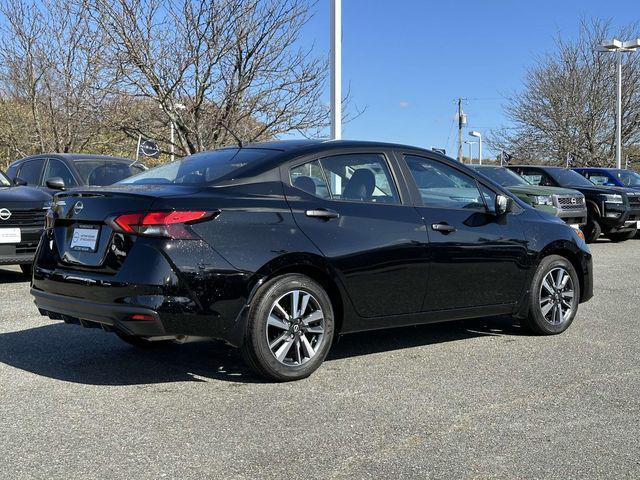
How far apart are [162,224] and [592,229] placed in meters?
13.2

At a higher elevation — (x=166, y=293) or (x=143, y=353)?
(x=166, y=293)

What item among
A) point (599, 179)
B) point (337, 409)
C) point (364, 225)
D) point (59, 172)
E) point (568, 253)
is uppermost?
point (599, 179)

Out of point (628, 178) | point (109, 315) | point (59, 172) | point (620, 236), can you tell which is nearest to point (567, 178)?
point (620, 236)

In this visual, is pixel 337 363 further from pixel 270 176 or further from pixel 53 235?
pixel 53 235

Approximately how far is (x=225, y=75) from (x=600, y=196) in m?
8.16

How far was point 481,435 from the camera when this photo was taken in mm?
3869

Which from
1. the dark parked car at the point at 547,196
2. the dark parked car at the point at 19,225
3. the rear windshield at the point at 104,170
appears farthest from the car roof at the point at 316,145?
the dark parked car at the point at 547,196

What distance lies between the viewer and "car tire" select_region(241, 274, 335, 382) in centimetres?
462

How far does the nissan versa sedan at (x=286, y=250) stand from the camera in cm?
443

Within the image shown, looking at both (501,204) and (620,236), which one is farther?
(620,236)

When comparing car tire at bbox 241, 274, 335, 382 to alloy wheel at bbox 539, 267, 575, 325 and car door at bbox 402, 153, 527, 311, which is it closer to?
car door at bbox 402, 153, 527, 311

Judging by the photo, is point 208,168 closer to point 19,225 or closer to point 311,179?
point 311,179

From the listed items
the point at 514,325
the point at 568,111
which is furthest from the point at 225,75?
the point at 568,111

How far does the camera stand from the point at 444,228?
18.1 feet
